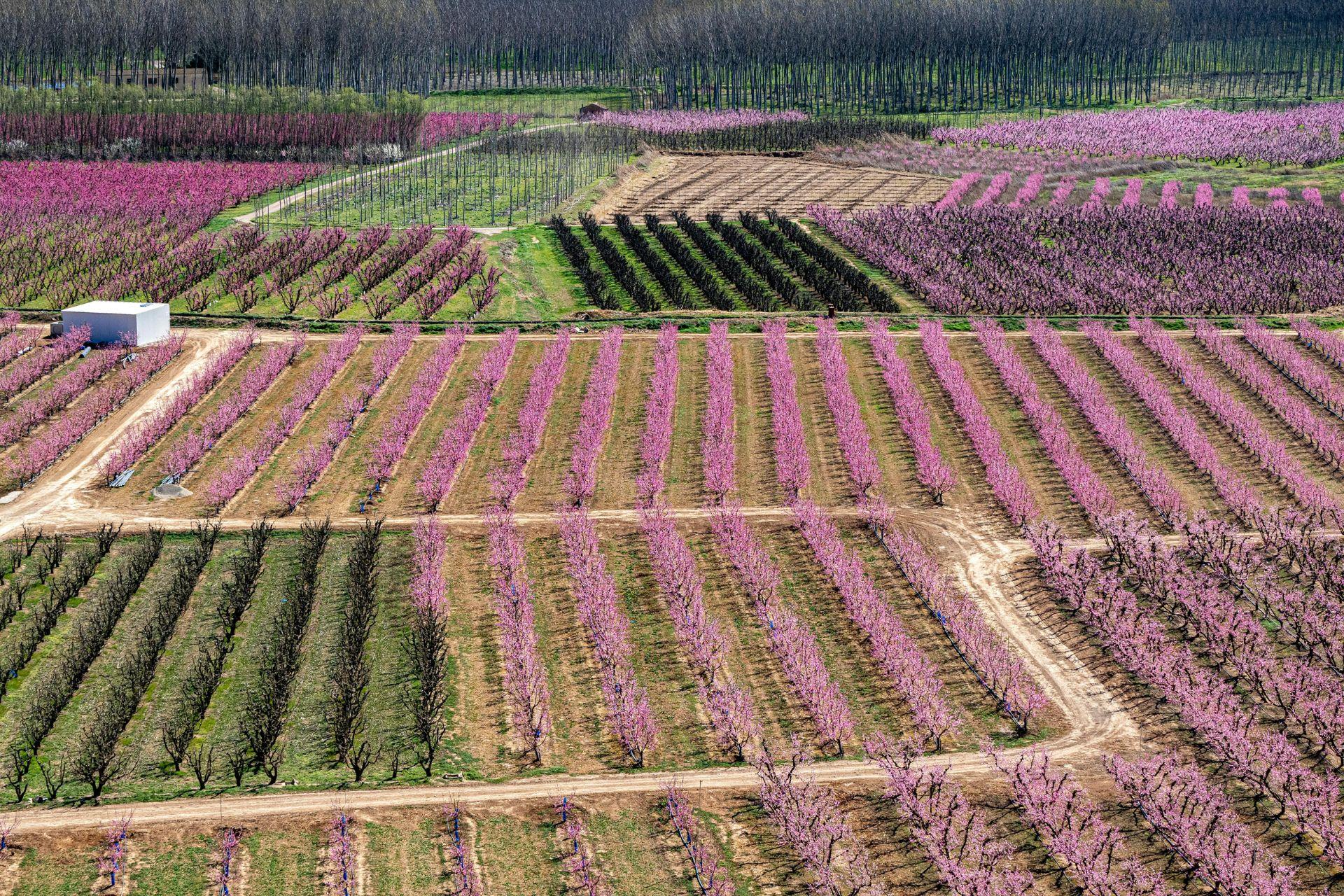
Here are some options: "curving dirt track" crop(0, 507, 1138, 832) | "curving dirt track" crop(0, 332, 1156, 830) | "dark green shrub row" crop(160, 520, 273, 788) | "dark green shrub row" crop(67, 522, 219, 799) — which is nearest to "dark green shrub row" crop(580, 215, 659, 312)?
"curving dirt track" crop(0, 332, 1156, 830)

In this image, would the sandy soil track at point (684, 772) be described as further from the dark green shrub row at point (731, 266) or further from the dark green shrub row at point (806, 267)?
the dark green shrub row at point (731, 266)

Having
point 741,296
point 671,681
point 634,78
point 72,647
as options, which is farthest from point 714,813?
point 634,78

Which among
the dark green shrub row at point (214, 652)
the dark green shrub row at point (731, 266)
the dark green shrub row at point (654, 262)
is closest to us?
the dark green shrub row at point (214, 652)

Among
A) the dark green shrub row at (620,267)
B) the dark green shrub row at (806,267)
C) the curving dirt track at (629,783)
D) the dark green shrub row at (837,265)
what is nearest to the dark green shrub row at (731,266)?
the dark green shrub row at (806,267)

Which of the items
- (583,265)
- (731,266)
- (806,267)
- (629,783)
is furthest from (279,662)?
(806,267)

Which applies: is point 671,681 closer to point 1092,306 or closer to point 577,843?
point 577,843
